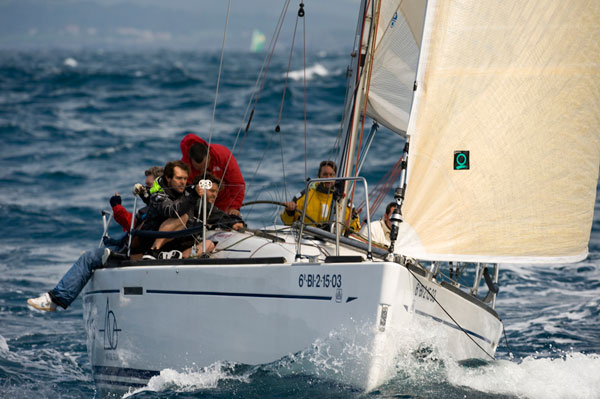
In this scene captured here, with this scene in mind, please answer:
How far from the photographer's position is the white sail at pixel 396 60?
660cm

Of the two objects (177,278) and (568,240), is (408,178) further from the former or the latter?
(177,278)

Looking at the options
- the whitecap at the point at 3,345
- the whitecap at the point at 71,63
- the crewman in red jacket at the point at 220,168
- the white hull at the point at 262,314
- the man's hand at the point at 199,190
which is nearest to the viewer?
the white hull at the point at 262,314

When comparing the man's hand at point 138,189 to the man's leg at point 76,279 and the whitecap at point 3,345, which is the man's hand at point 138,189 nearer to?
the man's leg at point 76,279

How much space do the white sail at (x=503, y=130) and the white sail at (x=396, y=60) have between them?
1.19m

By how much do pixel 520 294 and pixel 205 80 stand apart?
25.5 meters

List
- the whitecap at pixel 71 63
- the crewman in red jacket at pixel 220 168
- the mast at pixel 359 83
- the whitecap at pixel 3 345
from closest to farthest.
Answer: the mast at pixel 359 83
the crewman in red jacket at pixel 220 168
the whitecap at pixel 3 345
the whitecap at pixel 71 63

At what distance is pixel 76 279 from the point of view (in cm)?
641

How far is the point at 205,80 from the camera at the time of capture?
34188 mm

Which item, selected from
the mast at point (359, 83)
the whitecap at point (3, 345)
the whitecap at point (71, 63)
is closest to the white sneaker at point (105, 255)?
the mast at point (359, 83)

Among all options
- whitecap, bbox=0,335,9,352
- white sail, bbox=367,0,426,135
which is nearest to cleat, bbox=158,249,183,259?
white sail, bbox=367,0,426,135

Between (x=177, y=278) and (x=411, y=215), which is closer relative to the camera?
(x=411, y=215)

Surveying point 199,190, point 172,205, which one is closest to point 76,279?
point 172,205

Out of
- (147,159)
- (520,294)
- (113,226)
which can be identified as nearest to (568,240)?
(520,294)

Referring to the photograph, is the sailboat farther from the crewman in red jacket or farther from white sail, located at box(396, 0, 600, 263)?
the crewman in red jacket
